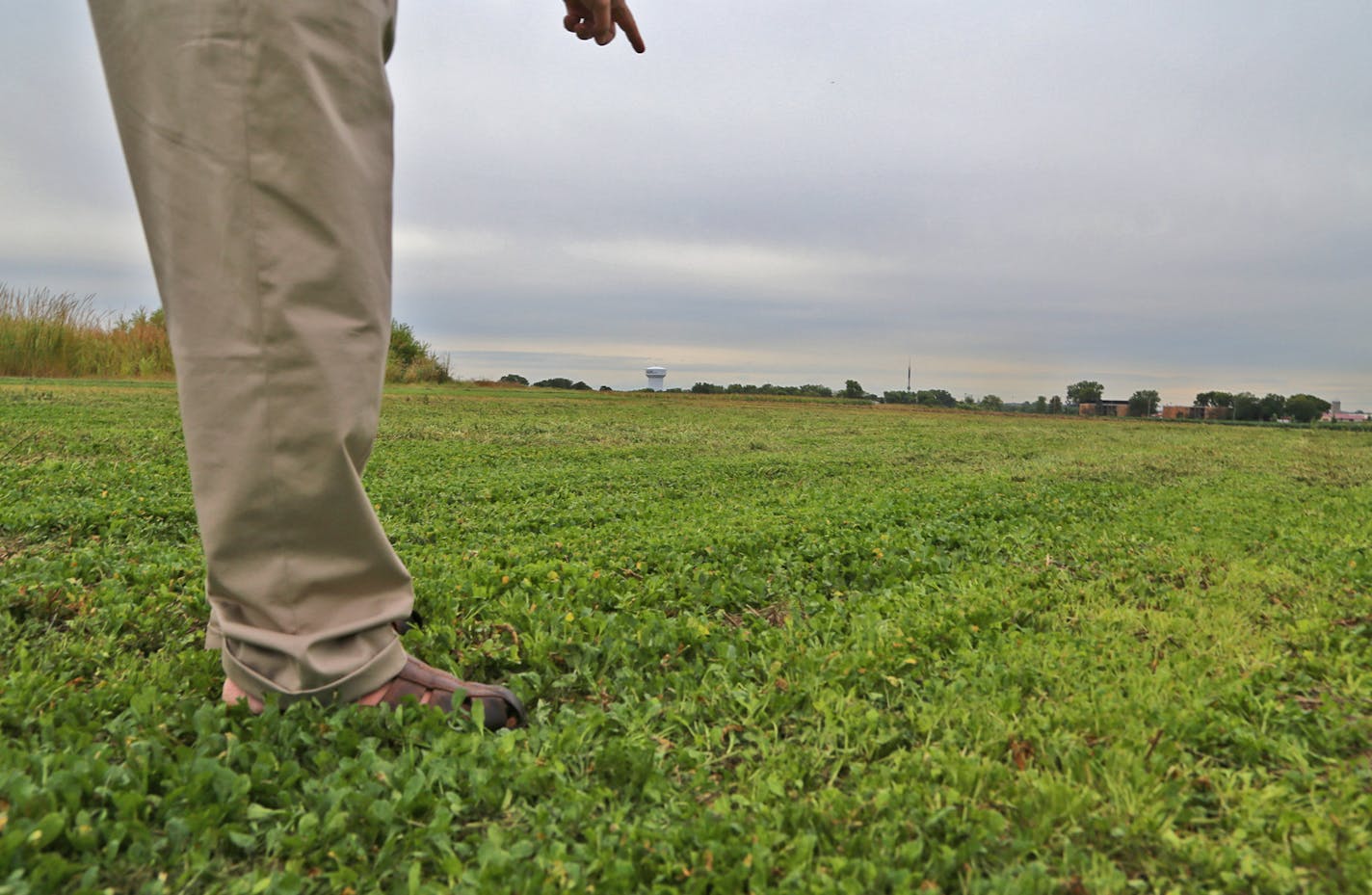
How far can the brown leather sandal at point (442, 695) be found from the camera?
1805 millimetres

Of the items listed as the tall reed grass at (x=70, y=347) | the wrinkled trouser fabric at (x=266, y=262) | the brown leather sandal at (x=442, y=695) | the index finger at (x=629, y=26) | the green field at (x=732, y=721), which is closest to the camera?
the green field at (x=732, y=721)

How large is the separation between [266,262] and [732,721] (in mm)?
1522

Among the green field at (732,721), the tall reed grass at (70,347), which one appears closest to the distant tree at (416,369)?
the tall reed grass at (70,347)

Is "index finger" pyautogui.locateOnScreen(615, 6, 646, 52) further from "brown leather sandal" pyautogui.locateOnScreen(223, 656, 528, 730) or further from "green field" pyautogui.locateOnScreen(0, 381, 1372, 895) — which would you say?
"brown leather sandal" pyautogui.locateOnScreen(223, 656, 528, 730)

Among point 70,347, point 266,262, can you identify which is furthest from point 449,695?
point 70,347

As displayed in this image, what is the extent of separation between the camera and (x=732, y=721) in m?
1.97

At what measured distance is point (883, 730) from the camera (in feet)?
6.22

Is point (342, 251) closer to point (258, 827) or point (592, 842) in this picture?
point (258, 827)

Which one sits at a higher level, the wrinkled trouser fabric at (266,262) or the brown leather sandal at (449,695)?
the wrinkled trouser fabric at (266,262)

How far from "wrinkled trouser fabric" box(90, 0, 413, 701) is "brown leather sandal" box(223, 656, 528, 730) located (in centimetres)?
19

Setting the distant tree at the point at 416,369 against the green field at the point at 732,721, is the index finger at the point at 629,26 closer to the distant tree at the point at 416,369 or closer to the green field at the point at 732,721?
the green field at the point at 732,721

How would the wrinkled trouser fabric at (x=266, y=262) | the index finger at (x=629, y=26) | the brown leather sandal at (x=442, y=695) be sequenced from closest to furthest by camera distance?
the wrinkled trouser fabric at (x=266, y=262)
the brown leather sandal at (x=442, y=695)
the index finger at (x=629, y=26)

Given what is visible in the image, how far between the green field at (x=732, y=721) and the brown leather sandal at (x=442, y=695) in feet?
0.19

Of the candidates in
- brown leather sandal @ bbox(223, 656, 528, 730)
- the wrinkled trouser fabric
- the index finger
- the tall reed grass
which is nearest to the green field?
brown leather sandal @ bbox(223, 656, 528, 730)
